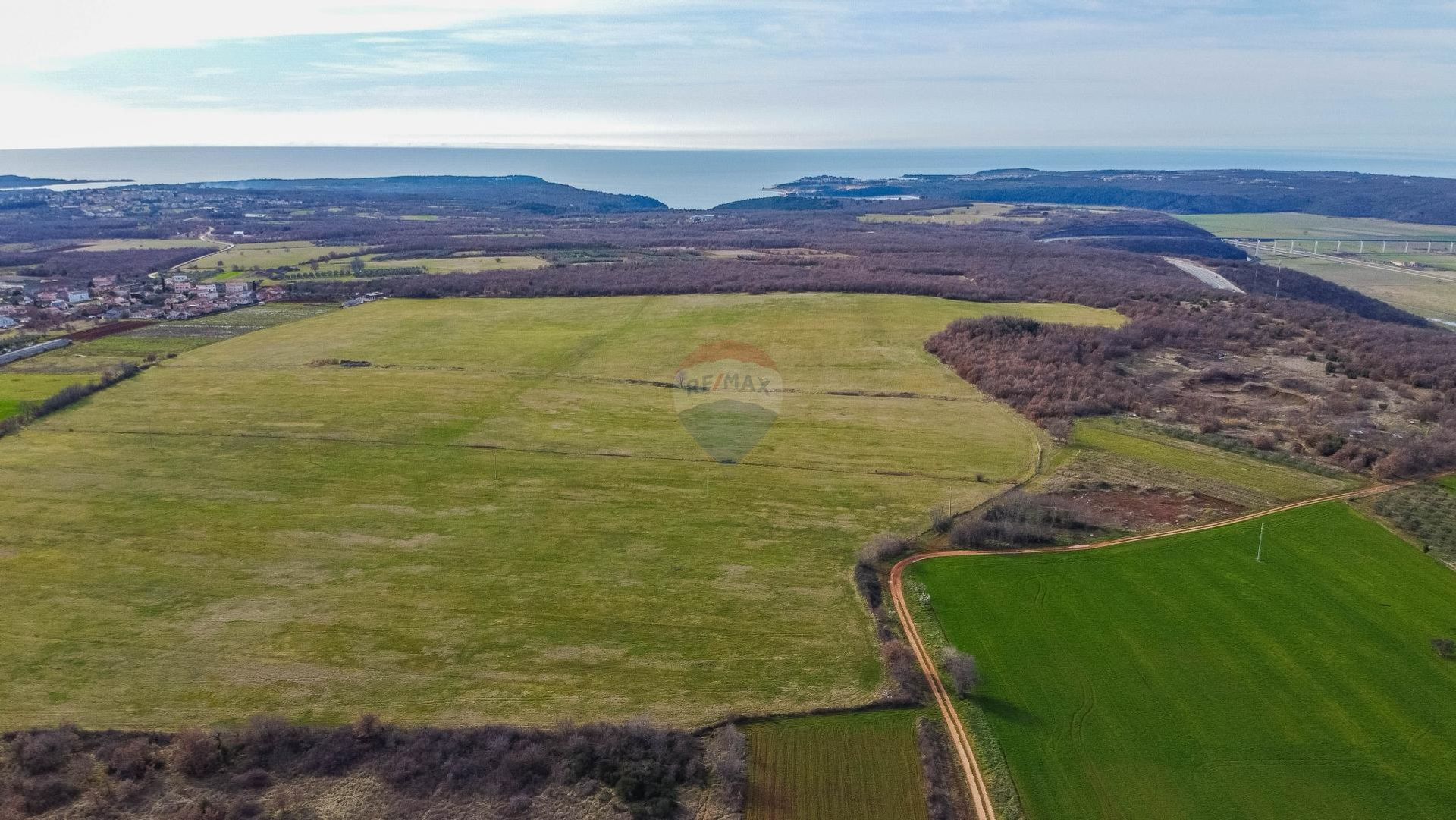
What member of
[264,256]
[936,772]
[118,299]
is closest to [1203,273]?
[936,772]

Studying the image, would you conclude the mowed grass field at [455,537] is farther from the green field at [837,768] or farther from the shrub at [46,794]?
the shrub at [46,794]

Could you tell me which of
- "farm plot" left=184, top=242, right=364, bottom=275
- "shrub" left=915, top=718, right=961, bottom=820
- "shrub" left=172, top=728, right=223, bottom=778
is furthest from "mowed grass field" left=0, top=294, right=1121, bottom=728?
"farm plot" left=184, top=242, right=364, bottom=275

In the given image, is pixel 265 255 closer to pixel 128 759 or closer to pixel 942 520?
pixel 128 759

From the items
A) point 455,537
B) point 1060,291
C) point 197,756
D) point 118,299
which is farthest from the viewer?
point 118,299

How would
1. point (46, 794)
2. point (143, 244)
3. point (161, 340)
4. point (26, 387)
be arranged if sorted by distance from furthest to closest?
point (143, 244), point (161, 340), point (26, 387), point (46, 794)

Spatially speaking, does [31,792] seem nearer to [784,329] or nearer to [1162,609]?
[1162,609]

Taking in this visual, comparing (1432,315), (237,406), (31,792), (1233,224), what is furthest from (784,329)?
(1233,224)

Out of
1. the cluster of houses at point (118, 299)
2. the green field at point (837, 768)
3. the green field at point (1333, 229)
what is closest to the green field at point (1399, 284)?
the green field at point (1333, 229)
